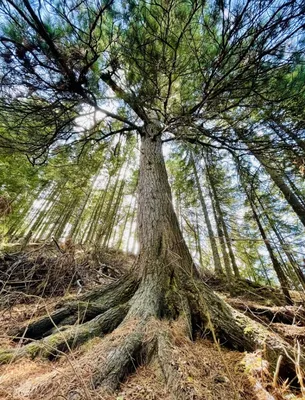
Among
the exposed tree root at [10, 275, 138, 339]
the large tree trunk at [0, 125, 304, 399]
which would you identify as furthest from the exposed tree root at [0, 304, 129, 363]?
the exposed tree root at [10, 275, 138, 339]

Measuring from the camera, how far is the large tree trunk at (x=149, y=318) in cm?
151

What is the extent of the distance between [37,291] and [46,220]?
410 inches

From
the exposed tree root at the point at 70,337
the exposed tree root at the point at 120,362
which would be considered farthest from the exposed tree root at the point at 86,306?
the exposed tree root at the point at 120,362

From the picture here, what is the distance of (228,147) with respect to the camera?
439cm

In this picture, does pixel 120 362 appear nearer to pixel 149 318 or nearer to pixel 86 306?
pixel 149 318

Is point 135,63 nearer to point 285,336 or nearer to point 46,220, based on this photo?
point 285,336

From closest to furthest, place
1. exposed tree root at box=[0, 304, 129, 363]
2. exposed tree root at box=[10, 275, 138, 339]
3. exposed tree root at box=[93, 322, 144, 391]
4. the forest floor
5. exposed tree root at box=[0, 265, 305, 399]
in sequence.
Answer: the forest floor
exposed tree root at box=[93, 322, 144, 391]
exposed tree root at box=[0, 265, 305, 399]
exposed tree root at box=[0, 304, 129, 363]
exposed tree root at box=[10, 275, 138, 339]

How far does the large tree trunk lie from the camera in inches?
59.3

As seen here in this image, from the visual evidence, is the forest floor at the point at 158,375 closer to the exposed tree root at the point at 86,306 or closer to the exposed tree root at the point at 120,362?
the exposed tree root at the point at 120,362

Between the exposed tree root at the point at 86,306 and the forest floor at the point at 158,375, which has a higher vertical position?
the exposed tree root at the point at 86,306

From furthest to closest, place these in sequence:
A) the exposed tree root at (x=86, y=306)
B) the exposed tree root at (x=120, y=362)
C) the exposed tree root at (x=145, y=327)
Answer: the exposed tree root at (x=86, y=306), the exposed tree root at (x=145, y=327), the exposed tree root at (x=120, y=362)

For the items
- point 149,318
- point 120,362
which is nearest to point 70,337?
point 120,362

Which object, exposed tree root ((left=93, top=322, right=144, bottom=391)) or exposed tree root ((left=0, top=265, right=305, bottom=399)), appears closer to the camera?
exposed tree root ((left=93, top=322, right=144, bottom=391))

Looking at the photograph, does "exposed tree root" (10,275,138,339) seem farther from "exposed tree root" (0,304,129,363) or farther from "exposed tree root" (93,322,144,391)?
"exposed tree root" (93,322,144,391)
